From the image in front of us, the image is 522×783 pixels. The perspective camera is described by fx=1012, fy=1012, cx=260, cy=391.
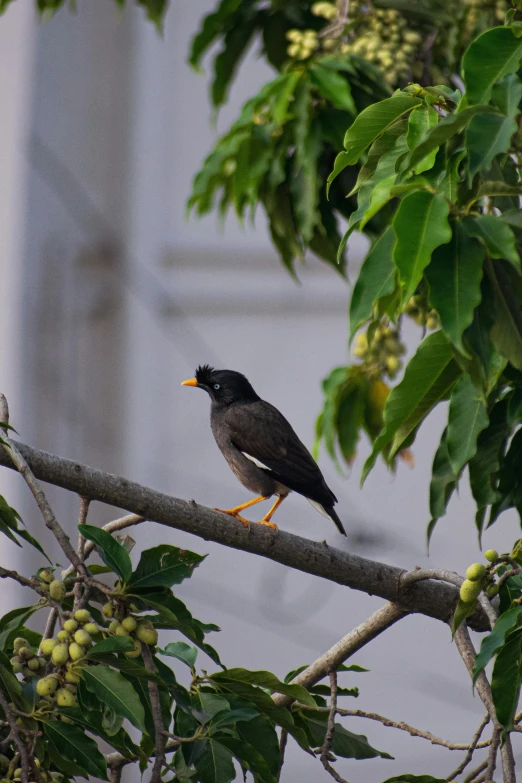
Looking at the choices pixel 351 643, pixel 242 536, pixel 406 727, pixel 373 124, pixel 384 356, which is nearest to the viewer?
pixel 373 124

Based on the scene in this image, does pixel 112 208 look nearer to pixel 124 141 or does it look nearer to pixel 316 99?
pixel 124 141

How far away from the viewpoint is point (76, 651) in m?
1.49

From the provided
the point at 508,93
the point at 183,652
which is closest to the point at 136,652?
the point at 183,652

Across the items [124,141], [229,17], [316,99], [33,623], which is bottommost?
[33,623]

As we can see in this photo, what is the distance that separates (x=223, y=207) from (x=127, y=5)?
5.42m

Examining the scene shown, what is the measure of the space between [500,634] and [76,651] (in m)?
0.62

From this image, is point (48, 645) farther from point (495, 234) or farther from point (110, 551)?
point (495, 234)

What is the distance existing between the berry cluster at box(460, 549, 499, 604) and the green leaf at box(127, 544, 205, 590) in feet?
1.41

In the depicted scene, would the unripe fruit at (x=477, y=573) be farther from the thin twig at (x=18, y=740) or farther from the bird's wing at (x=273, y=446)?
the bird's wing at (x=273, y=446)

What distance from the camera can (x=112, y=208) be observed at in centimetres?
767

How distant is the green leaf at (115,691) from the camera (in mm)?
1440

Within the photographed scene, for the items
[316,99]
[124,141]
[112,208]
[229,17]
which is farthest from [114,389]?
[316,99]

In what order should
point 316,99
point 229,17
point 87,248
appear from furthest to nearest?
1. point 87,248
2. point 229,17
3. point 316,99

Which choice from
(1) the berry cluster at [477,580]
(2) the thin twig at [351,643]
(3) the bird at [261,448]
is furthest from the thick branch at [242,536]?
(3) the bird at [261,448]
